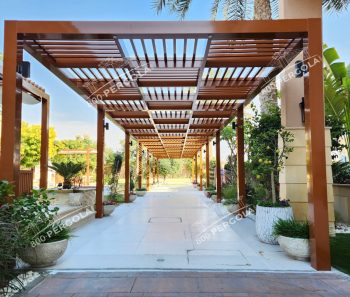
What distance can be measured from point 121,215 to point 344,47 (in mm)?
15154

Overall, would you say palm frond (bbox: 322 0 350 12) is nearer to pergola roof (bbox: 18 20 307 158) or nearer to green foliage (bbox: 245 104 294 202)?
pergola roof (bbox: 18 20 307 158)

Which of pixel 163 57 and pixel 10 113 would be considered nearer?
pixel 10 113

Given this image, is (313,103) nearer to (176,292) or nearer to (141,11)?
(176,292)

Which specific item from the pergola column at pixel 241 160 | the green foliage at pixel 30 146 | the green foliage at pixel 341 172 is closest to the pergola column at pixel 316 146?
the pergola column at pixel 241 160

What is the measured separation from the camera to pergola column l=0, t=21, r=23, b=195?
15.2ft

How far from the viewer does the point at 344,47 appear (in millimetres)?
17812

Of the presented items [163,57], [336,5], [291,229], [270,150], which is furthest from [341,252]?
[336,5]

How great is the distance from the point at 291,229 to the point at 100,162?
5.98m

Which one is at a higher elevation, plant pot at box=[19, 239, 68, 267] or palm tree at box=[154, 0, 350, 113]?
palm tree at box=[154, 0, 350, 113]

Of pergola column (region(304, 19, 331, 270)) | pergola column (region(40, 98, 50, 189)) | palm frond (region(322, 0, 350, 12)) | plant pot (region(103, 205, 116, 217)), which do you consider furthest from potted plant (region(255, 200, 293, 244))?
palm frond (region(322, 0, 350, 12))

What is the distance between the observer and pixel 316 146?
15.5 ft

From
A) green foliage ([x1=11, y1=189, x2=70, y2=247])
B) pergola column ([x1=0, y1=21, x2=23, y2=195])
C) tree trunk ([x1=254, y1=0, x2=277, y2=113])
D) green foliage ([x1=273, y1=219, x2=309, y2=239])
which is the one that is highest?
tree trunk ([x1=254, y1=0, x2=277, y2=113])

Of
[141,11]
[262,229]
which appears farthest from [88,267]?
[141,11]

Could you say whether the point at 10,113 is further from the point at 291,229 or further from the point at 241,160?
the point at 241,160
